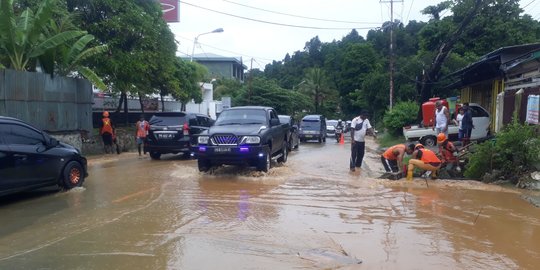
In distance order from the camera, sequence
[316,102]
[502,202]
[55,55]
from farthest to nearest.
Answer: [316,102]
[55,55]
[502,202]

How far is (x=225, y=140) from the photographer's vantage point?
11.6 metres

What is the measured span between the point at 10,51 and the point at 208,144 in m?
7.75

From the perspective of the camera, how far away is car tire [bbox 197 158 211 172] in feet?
→ 39.6

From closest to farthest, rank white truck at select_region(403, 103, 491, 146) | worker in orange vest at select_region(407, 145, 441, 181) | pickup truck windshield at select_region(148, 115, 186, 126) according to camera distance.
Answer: worker in orange vest at select_region(407, 145, 441, 181), pickup truck windshield at select_region(148, 115, 186, 126), white truck at select_region(403, 103, 491, 146)

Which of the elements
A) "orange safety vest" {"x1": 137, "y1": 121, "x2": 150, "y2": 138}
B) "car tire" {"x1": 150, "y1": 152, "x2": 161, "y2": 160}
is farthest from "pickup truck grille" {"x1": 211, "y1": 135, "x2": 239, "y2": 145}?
"orange safety vest" {"x1": 137, "y1": 121, "x2": 150, "y2": 138}

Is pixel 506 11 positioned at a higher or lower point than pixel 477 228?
higher

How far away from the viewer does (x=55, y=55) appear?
54.0ft

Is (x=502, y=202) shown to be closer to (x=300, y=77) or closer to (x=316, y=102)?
(x=316, y=102)

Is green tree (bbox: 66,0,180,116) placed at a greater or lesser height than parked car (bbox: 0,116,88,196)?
greater

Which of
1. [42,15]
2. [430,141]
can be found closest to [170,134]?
[42,15]

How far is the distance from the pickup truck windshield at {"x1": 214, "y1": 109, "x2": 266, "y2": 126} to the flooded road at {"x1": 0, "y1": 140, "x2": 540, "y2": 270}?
1882 millimetres

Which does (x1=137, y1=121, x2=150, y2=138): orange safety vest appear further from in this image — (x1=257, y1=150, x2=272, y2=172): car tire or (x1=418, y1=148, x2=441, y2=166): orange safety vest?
(x1=418, y1=148, x2=441, y2=166): orange safety vest

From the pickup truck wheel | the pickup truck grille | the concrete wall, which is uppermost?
the concrete wall

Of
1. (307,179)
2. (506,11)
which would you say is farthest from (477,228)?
(506,11)
